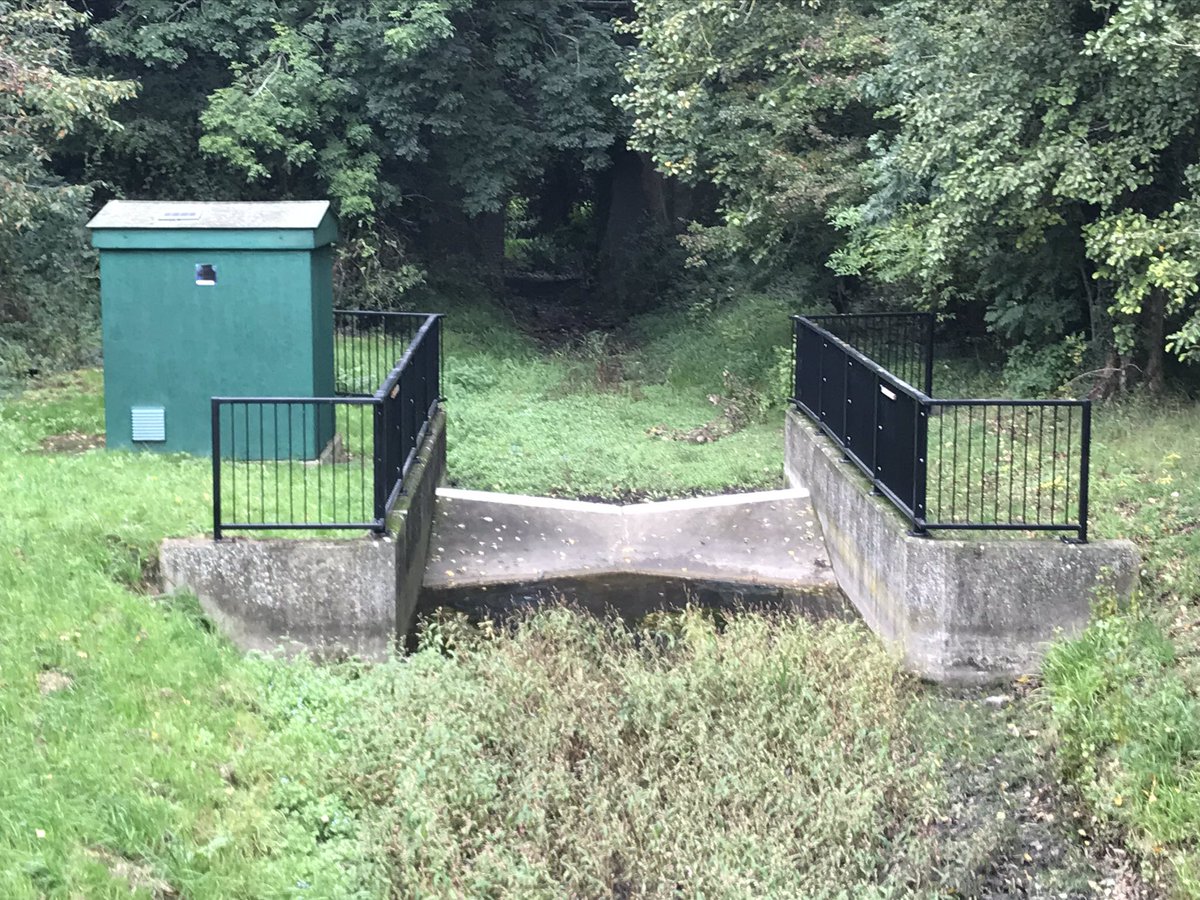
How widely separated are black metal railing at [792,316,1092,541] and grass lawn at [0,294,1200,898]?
28.3 inches

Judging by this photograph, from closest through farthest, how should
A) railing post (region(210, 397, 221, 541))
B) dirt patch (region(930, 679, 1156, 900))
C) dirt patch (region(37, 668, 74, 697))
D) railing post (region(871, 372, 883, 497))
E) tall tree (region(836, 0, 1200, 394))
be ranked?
dirt patch (region(930, 679, 1156, 900))
dirt patch (region(37, 668, 74, 697))
railing post (region(210, 397, 221, 541))
railing post (region(871, 372, 883, 497))
tall tree (region(836, 0, 1200, 394))

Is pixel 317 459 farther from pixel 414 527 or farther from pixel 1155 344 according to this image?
pixel 1155 344

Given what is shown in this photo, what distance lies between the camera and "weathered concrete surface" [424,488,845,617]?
9070 mm

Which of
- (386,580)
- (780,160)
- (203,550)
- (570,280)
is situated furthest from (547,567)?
(570,280)

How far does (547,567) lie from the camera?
9.60m

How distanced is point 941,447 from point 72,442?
22.8 feet

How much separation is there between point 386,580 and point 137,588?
1.38 meters

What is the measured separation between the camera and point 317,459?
942cm

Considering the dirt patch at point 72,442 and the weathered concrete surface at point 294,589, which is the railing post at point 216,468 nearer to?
the weathered concrete surface at point 294,589

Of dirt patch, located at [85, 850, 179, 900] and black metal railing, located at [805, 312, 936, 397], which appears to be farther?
black metal railing, located at [805, 312, 936, 397]

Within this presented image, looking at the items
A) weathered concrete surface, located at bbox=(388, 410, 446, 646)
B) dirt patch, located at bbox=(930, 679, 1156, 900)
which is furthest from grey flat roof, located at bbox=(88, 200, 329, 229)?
dirt patch, located at bbox=(930, 679, 1156, 900)

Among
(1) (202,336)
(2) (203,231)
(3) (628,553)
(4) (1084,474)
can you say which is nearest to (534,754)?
(4) (1084,474)

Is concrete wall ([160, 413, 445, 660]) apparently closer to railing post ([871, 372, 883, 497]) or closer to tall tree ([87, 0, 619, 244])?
railing post ([871, 372, 883, 497])

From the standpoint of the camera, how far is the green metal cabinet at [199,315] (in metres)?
9.27
